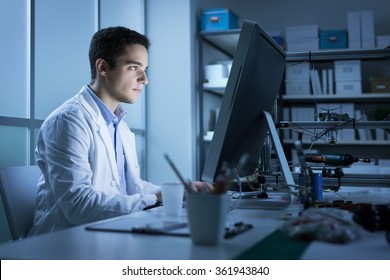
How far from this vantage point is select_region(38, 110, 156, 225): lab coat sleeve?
1.29 meters

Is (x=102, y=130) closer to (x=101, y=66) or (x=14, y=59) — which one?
(x=101, y=66)

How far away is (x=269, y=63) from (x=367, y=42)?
2681 millimetres

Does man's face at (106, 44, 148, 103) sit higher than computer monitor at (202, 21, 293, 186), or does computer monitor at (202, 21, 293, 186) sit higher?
man's face at (106, 44, 148, 103)

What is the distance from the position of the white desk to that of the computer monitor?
31 cm

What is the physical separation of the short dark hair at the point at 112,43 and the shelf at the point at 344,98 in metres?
2.27

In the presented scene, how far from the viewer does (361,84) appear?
3885 mm

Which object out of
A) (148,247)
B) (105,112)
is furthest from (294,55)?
(148,247)

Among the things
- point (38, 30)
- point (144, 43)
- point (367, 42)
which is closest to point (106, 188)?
point (144, 43)

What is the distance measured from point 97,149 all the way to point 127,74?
1.15ft

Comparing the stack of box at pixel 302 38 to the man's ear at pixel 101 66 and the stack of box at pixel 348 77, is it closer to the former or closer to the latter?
the stack of box at pixel 348 77

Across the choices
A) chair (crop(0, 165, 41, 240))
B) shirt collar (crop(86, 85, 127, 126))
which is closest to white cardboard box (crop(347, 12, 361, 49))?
shirt collar (crop(86, 85, 127, 126))

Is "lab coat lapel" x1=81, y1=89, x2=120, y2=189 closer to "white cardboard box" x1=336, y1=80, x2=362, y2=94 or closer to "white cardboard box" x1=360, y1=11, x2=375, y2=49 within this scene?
"white cardboard box" x1=336, y1=80, x2=362, y2=94

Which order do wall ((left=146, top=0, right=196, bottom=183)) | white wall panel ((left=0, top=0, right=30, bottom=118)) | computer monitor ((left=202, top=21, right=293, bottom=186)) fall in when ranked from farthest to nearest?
1. wall ((left=146, top=0, right=196, bottom=183))
2. white wall panel ((left=0, top=0, right=30, bottom=118))
3. computer monitor ((left=202, top=21, right=293, bottom=186))
